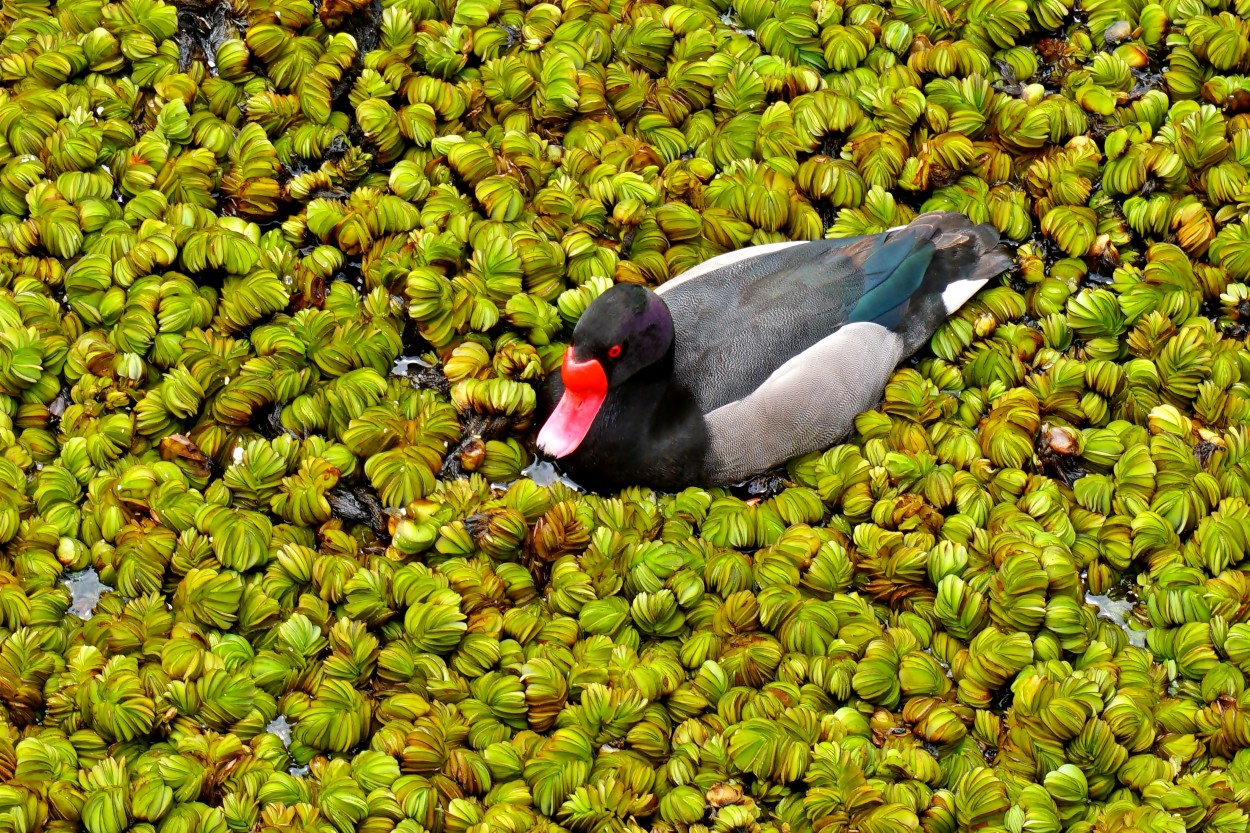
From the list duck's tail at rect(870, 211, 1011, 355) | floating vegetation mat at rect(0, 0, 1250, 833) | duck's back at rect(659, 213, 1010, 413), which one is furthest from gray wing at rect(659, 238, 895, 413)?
floating vegetation mat at rect(0, 0, 1250, 833)

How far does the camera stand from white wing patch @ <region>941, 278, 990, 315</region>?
17.8 ft

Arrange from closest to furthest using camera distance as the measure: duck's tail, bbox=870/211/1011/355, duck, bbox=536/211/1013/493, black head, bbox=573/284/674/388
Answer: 1. black head, bbox=573/284/674/388
2. duck, bbox=536/211/1013/493
3. duck's tail, bbox=870/211/1011/355

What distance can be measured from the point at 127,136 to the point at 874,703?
3742 mm

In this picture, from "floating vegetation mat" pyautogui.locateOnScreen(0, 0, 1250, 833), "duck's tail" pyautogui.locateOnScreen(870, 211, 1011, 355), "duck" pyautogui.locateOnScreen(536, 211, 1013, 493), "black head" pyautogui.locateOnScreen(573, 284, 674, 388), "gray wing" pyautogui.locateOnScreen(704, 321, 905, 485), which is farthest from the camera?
"duck's tail" pyautogui.locateOnScreen(870, 211, 1011, 355)

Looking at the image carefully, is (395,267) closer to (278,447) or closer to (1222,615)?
(278,447)

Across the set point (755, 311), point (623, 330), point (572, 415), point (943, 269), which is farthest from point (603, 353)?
point (943, 269)

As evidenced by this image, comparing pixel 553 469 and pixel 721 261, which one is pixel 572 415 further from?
pixel 721 261

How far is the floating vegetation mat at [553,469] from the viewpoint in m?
4.16

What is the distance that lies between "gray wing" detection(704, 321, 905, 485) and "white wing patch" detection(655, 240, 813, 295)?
489 mm

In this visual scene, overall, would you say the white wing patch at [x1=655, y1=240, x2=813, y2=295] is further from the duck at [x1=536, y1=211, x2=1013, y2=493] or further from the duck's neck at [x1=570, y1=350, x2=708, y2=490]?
the duck's neck at [x1=570, y1=350, x2=708, y2=490]

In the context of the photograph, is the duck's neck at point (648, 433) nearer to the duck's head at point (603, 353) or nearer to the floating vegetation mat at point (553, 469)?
the duck's head at point (603, 353)

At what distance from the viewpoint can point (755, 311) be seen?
5.16m

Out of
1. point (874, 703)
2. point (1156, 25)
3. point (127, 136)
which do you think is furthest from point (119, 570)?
point (1156, 25)

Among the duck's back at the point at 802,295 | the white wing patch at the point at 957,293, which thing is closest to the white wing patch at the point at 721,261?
the duck's back at the point at 802,295
